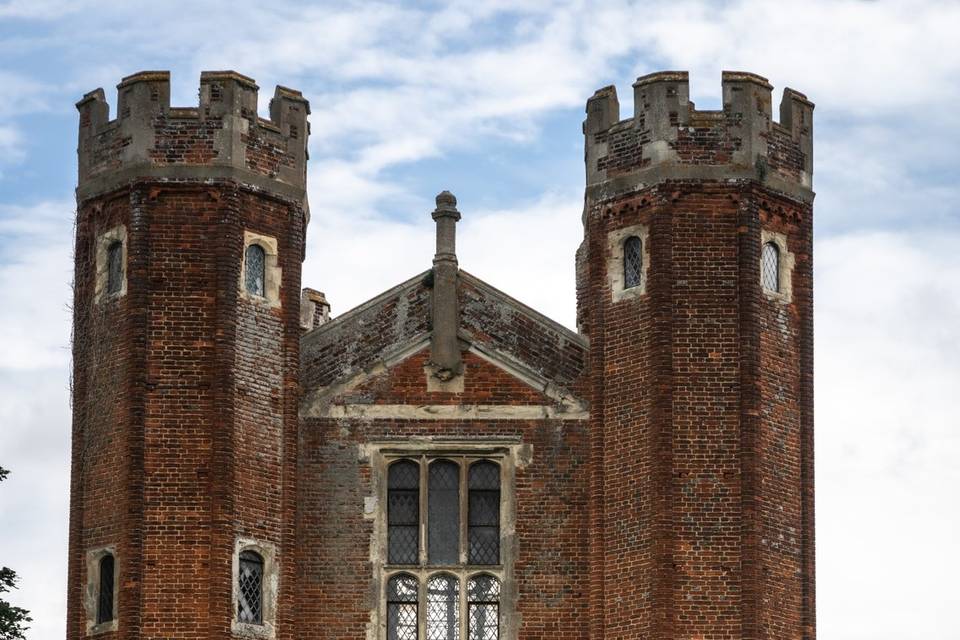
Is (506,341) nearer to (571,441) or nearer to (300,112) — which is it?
(571,441)

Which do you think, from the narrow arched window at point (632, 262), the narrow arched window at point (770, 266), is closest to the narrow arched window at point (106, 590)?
the narrow arched window at point (632, 262)

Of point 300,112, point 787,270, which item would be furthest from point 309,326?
point 787,270

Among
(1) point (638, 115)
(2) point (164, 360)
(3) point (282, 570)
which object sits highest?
(1) point (638, 115)

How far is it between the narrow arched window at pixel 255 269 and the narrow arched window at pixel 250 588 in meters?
3.21

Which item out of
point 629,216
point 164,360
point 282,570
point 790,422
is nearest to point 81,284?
point 164,360

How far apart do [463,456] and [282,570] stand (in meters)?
2.56

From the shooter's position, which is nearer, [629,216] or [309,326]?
[629,216]

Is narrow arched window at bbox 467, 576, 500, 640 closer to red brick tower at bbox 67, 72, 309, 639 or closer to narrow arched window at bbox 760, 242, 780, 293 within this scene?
red brick tower at bbox 67, 72, 309, 639

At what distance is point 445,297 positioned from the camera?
3269 cm

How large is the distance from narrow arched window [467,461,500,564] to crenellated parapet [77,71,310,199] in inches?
162

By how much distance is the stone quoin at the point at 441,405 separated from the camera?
30734 mm

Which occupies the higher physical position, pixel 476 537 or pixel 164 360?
pixel 164 360

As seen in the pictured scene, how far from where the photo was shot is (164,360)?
31250 millimetres

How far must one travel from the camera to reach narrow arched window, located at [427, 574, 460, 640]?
3134 centimetres
